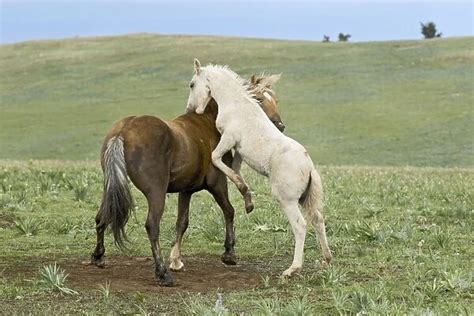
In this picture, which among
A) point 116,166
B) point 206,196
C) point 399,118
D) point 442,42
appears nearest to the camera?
point 116,166

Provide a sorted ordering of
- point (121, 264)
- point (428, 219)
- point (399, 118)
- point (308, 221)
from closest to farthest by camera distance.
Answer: point (308, 221) < point (121, 264) < point (428, 219) < point (399, 118)

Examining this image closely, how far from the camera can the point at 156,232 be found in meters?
8.67

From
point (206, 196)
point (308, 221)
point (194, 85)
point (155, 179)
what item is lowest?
point (206, 196)

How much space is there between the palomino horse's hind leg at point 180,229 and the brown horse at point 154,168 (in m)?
0.01

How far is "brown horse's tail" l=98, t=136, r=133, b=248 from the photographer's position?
8.59m

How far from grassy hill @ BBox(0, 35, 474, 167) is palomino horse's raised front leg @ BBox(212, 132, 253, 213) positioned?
2284 centimetres

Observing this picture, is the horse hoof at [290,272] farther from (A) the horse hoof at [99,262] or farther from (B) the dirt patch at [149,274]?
(A) the horse hoof at [99,262]

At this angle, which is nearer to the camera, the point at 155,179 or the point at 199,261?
the point at 155,179

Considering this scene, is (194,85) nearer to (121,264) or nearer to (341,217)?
(121,264)

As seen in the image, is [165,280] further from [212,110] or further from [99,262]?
[212,110]

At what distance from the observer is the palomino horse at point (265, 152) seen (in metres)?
9.05

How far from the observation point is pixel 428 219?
13.3 m

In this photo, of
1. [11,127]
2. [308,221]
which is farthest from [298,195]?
[11,127]

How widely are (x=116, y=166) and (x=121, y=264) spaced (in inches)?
73.8
